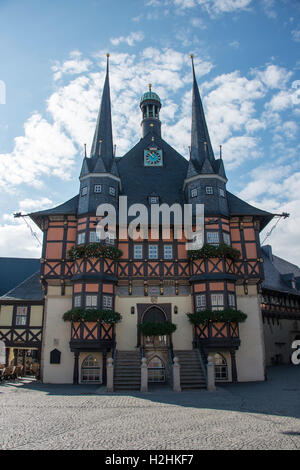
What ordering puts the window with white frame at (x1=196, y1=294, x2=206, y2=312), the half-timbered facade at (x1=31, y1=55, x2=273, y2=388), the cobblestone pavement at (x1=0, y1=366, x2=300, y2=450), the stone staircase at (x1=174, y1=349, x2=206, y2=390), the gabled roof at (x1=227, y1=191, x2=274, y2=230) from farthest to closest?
the gabled roof at (x1=227, y1=191, x2=274, y2=230), the window with white frame at (x1=196, y1=294, x2=206, y2=312), the half-timbered facade at (x1=31, y1=55, x2=273, y2=388), the stone staircase at (x1=174, y1=349, x2=206, y2=390), the cobblestone pavement at (x1=0, y1=366, x2=300, y2=450)

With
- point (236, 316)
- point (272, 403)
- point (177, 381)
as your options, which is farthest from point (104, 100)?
point (272, 403)

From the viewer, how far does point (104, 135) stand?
2786 cm

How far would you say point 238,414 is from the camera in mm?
12344

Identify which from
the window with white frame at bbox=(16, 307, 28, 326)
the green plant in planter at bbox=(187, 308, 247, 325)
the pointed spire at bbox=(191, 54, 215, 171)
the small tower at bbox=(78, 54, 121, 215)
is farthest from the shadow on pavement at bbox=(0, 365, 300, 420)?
the pointed spire at bbox=(191, 54, 215, 171)

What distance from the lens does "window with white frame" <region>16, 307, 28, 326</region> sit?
27.0m

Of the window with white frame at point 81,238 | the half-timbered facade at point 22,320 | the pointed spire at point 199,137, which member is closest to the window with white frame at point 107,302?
the window with white frame at point 81,238

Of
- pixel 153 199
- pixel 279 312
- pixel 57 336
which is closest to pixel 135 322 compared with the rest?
pixel 57 336

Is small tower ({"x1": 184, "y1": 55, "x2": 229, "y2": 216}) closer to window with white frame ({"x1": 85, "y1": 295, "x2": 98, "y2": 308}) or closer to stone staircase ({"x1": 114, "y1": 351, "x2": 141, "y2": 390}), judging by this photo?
window with white frame ({"x1": 85, "y1": 295, "x2": 98, "y2": 308})

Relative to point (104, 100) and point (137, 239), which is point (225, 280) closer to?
point (137, 239)

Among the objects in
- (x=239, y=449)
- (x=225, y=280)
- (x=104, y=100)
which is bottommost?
(x=239, y=449)

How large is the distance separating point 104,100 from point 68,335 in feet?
56.6

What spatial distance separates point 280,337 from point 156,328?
711 inches

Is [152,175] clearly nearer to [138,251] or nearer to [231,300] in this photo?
[138,251]

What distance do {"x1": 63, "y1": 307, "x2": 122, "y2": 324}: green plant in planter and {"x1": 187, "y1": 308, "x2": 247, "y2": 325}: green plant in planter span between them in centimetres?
479
